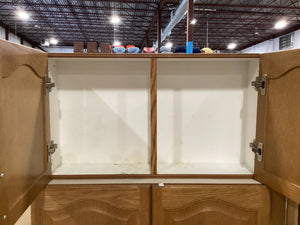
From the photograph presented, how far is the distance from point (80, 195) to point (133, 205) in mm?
273

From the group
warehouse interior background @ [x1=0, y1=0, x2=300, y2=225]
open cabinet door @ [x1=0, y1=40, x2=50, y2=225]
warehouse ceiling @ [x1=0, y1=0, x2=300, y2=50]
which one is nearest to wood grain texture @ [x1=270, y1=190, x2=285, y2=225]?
open cabinet door @ [x1=0, y1=40, x2=50, y2=225]

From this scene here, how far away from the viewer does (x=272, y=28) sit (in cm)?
822

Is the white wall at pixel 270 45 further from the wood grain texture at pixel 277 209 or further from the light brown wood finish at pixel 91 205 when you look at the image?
the light brown wood finish at pixel 91 205

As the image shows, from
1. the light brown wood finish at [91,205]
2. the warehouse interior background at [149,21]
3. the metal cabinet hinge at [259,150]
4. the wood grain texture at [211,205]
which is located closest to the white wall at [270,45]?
the warehouse interior background at [149,21]

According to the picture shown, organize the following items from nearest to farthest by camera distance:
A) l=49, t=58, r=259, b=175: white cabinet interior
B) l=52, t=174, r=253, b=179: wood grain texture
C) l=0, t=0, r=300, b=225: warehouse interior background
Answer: l=52, t=174, r=253, b=179: wood grain texture → l=49, t=58, r=259, b=175: white cabinet interior → l=0, t=0, r=300, b=225: warehouse interior background

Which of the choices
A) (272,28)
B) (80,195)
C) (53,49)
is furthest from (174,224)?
(53,49)

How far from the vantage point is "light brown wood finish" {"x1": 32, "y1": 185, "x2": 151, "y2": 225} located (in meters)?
1.13

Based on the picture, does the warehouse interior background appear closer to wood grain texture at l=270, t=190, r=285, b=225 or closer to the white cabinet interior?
the white cabinet interior

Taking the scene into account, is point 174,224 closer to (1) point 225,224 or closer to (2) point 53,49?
(1) point 225,224

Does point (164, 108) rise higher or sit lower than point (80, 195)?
higher

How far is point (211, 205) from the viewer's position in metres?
1.16

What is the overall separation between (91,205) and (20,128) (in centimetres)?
55

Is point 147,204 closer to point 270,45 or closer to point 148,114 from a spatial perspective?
point 148,114

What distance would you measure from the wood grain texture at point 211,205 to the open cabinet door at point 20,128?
0.58 m
